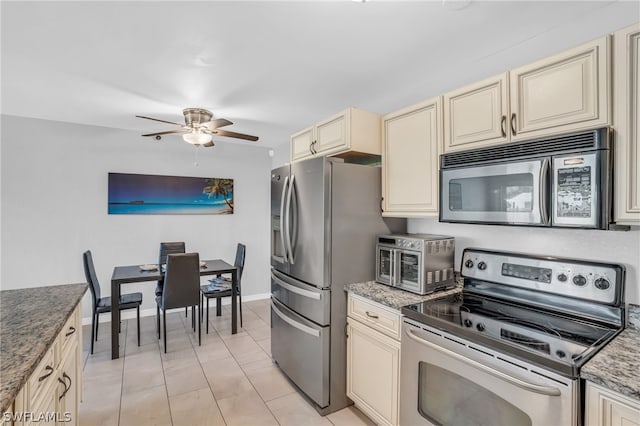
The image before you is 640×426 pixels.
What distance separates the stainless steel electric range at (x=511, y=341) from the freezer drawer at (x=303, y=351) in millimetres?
611

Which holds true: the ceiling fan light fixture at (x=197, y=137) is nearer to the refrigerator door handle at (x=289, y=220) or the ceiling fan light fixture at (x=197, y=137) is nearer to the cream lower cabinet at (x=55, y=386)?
the refrigerator door handle at (x=289, y=220)

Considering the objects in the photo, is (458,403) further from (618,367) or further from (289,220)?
(289,220)

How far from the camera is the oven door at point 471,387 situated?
1150mm

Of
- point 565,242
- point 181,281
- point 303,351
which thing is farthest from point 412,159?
point 181,281

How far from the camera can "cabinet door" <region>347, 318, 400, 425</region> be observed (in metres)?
1.85

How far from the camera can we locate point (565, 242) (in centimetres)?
170

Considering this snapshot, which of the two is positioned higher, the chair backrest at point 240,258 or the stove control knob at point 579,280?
the stove control knob at point 579,280

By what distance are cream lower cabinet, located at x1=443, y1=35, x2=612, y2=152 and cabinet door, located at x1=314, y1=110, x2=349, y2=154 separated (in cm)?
73

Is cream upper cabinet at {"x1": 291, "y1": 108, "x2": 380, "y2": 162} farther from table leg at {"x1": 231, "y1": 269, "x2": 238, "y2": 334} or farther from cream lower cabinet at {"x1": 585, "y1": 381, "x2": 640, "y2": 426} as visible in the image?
table leg at {"x1": 231, "y1": 269, "x2": 238, "y2": 334}

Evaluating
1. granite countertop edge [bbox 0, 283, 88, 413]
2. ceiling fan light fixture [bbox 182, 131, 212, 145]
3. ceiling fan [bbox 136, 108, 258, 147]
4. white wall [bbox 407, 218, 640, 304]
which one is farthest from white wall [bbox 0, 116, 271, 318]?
white wall [bbox 407, 218, 640, 304]

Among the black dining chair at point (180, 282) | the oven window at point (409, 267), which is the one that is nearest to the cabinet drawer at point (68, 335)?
the black dining chair at point (180, 282)

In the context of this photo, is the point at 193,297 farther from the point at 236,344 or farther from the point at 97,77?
the point at 97,77

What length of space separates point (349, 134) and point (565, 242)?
1.48 m

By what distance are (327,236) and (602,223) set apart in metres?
1.44
